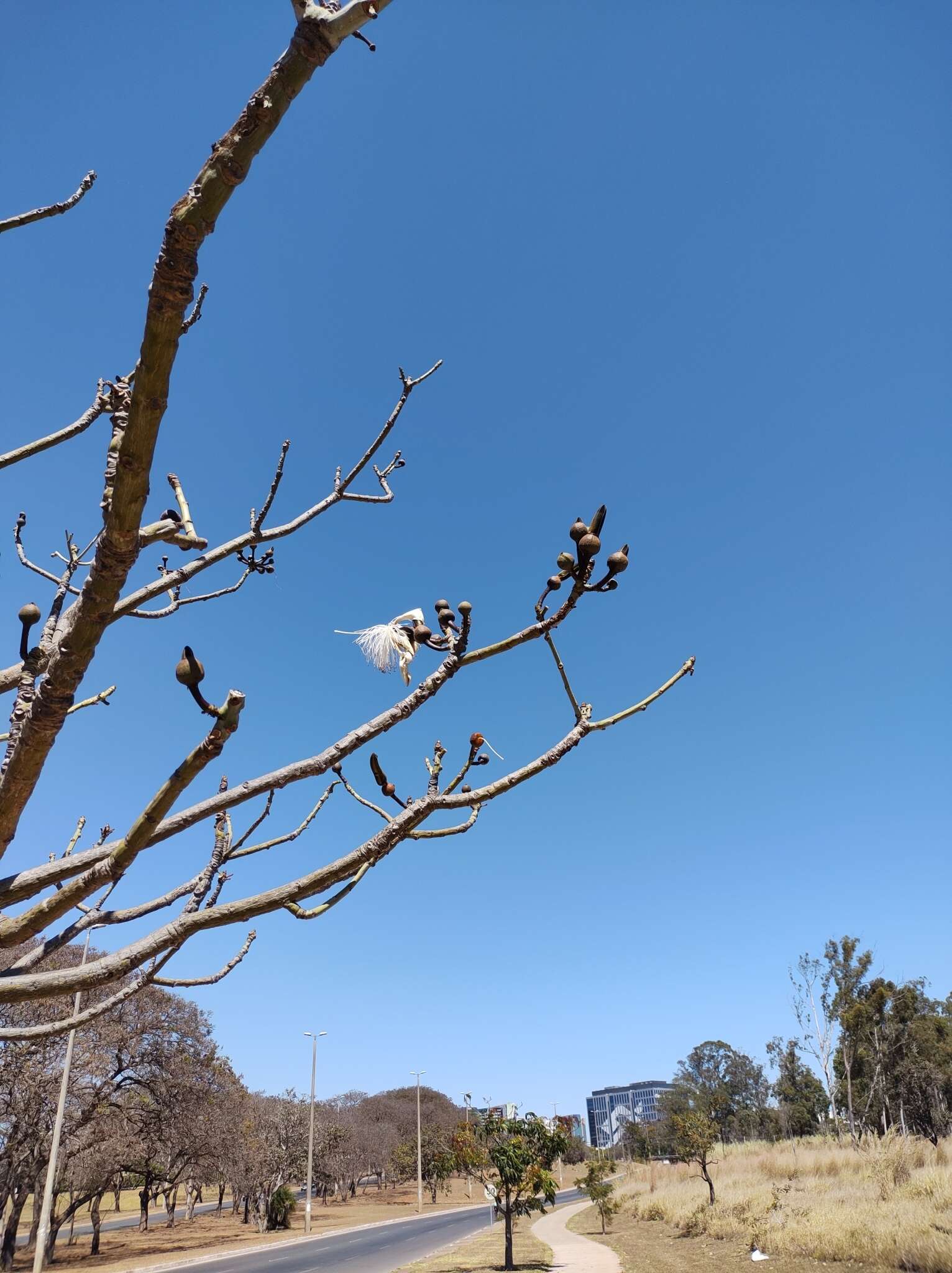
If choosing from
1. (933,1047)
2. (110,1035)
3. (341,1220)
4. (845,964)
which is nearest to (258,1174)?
(341,1220)

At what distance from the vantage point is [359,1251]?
23375 millimetres

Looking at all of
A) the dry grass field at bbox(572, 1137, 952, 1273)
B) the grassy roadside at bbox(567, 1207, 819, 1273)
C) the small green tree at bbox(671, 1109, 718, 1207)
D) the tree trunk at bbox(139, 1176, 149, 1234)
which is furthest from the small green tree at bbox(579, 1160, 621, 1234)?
the tree trunk at bbox(139, 1176, 149, 1234)

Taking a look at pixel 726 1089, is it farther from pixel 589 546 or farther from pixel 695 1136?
pixel 589 546

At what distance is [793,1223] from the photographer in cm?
1703

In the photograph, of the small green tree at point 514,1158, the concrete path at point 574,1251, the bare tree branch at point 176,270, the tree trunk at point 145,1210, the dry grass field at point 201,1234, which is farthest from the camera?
the tree trunk at point 145,1210

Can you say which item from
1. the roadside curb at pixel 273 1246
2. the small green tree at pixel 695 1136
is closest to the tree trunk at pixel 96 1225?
the roadside curb at pixel 273 1246

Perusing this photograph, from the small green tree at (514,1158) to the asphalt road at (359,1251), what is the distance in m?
2.57

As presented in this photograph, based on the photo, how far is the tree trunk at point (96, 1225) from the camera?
28.5 meters

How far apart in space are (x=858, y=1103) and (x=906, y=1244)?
122 ft

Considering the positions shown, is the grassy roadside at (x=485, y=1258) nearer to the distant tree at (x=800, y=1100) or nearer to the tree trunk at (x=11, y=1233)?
the tree trunk at (x=11, y=1233)

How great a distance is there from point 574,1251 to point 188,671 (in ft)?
83.8

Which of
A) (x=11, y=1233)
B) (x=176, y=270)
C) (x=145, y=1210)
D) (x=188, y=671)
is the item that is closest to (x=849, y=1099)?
(x=11, y=1233)

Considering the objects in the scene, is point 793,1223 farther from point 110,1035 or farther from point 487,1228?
point 110,1035

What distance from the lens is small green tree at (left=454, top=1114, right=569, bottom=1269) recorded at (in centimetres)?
2003
